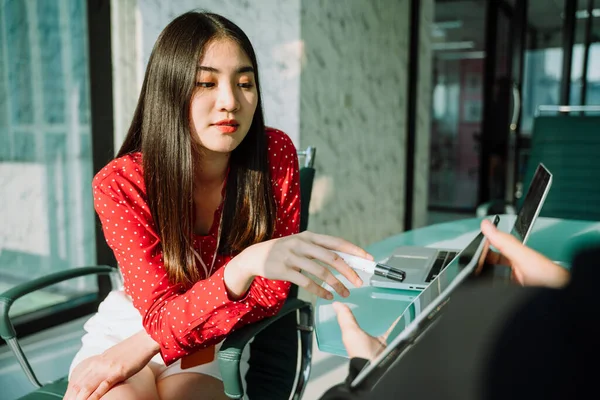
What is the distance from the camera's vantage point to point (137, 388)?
3.25 feet

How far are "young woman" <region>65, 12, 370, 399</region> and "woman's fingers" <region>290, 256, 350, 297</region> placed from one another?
0.22 meters

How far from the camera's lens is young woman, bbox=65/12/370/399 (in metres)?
0.98

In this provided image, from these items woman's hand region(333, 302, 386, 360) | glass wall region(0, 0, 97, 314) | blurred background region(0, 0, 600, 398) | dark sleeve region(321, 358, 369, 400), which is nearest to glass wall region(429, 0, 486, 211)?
blurred background region(0, 0, 600, 398)

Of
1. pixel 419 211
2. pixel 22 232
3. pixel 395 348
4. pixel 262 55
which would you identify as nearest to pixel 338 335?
pixel 395 348

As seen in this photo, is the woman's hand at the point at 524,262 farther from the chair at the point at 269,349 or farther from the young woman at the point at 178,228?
the chair at the point at 269,349

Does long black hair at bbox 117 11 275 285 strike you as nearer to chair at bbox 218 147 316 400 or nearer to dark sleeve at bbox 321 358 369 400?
chair at bbox 218 147 316 400

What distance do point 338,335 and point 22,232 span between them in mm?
2218

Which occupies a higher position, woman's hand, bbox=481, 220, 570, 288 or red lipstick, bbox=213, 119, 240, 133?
red lipstick, bbox=213, 119, 240, 133

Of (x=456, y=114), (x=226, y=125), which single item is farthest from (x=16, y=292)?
(x=456, y=114)

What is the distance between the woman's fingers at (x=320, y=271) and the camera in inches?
26.5

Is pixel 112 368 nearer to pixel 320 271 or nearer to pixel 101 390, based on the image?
pixel 101 390

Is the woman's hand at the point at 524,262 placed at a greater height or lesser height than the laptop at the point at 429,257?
greater

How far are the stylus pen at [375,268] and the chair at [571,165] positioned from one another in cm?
198

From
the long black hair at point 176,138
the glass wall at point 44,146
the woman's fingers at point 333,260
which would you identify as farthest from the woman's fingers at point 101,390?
the glass wall at point 44,146
